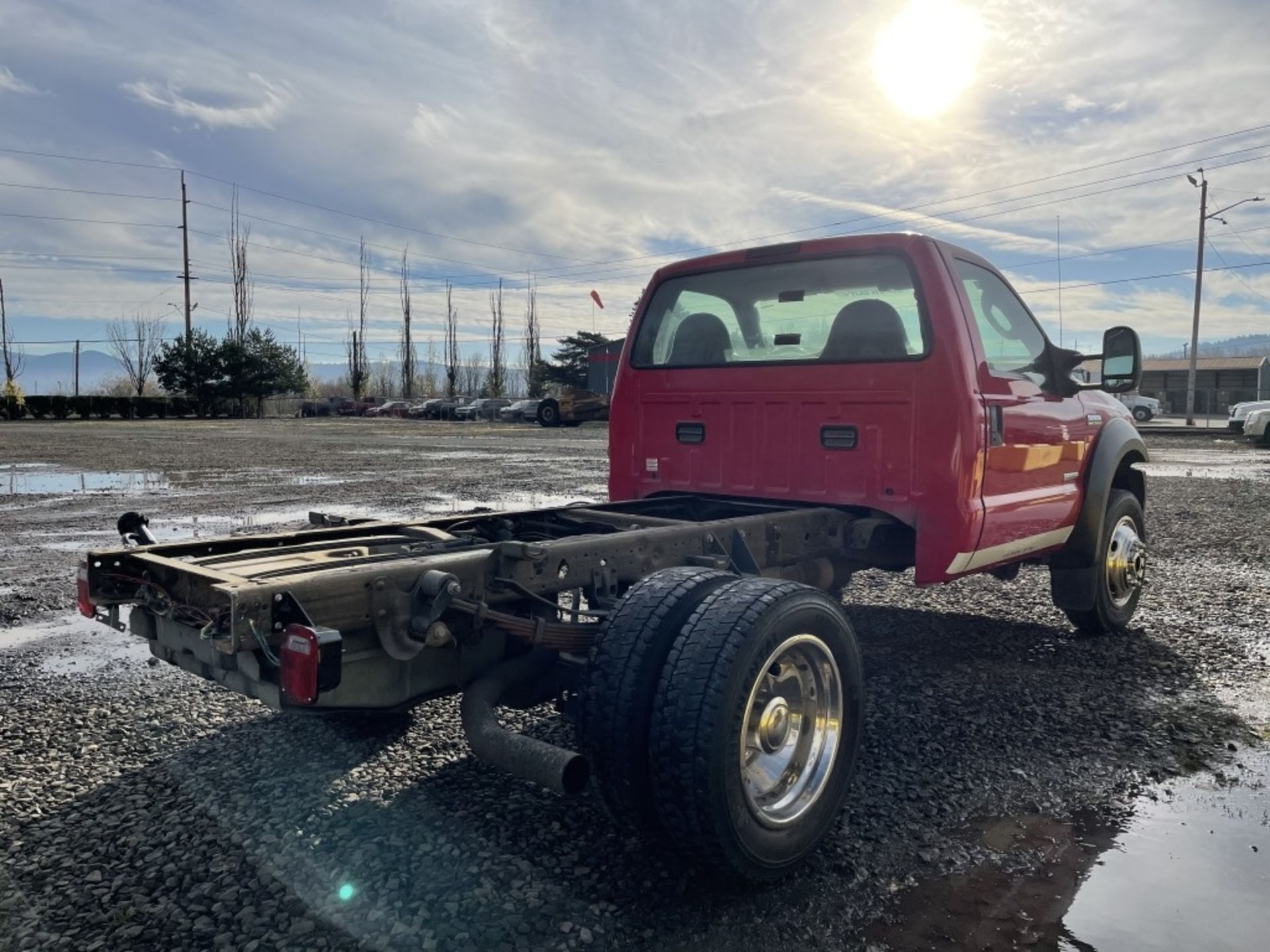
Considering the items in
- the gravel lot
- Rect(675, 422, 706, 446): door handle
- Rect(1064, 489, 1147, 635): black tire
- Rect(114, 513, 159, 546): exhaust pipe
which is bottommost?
the gravel lot

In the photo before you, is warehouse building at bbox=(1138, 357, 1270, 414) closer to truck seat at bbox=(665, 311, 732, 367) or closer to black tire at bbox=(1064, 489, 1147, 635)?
black tire at bbox=(1064, 489, 1147, 635)

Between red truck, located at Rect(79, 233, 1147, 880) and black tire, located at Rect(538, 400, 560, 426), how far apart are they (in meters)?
36.9

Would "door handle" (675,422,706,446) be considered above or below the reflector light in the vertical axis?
above

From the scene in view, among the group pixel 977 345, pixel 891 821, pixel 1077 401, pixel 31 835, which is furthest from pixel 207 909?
pixel 1077 401

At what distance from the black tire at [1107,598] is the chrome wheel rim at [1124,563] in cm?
2

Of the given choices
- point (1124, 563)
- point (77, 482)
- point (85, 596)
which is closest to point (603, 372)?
point (77, 482)

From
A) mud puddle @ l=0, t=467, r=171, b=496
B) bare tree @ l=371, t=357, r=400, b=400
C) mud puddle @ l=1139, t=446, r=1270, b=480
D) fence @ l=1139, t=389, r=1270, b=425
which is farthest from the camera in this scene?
bare tree @ l=371, t=357, r=400, b=400

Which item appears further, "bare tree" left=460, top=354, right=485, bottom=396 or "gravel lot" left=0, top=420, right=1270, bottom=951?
"bare tree" left=460, top=354, right=485, bottom=396

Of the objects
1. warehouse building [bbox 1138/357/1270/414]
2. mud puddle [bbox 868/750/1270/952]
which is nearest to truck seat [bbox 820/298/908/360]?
mud puddle [bbox 868/750/1270/952]

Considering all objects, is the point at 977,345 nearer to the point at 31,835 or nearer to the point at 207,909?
the point at 207,909

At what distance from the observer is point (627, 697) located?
8.70ft

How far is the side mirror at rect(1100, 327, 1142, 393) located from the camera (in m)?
5.07

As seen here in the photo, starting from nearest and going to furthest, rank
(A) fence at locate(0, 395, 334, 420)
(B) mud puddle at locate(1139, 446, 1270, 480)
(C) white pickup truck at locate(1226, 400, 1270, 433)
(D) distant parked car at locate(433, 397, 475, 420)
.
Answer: (B) mud puddle at locate(1139, 446, 1270, 480), (C) white pickup truck at locate(1226, 400, 1270, 433), (A) fence at locate(0, 395, 334, 420), (D) distant parked car at locate(433, 397, 475, 420)

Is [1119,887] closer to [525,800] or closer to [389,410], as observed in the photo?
[525,800]
